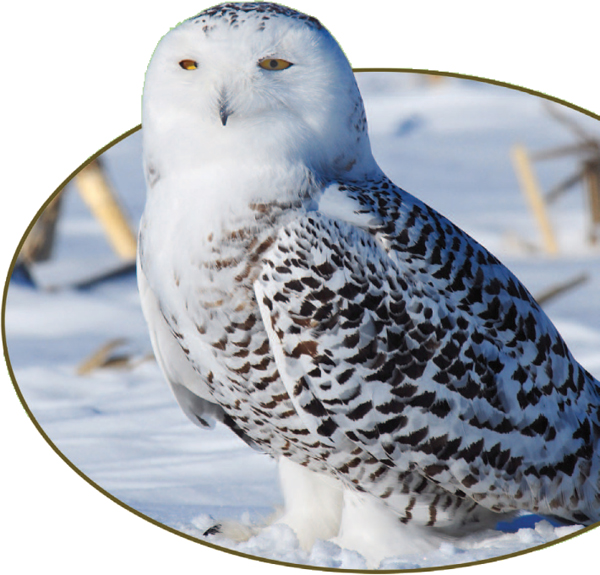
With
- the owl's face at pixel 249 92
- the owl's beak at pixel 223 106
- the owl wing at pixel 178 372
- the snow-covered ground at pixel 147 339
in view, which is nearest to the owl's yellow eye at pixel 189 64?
the owl's face at pixel 249 92

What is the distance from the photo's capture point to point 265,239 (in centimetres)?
213

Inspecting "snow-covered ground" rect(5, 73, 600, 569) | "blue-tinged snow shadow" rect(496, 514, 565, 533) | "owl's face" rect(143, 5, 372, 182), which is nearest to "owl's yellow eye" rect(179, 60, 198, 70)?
"owl's face" rect(143, 5, 372, 182)

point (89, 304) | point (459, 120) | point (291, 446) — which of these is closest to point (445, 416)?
point (291, 446)

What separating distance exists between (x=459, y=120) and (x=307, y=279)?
2.53 meters

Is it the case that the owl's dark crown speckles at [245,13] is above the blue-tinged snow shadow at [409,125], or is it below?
above

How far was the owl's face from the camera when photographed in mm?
2088

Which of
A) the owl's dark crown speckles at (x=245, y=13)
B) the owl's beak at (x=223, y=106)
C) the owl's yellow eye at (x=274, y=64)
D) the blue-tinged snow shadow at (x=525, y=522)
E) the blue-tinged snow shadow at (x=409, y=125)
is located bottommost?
the blue-tinged snow shadow at (x=525, y=522)

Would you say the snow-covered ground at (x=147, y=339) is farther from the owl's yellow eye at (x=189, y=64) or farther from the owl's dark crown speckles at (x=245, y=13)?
the owl's dark crown speckles at (x=245, y=13)

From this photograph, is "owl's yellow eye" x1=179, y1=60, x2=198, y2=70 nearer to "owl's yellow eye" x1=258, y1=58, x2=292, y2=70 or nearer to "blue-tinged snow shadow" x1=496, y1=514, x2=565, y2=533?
"owl's yellow eye" x1=258, y1=58, x2=292, y2=70

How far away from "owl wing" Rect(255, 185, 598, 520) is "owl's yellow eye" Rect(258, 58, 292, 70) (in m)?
0.30

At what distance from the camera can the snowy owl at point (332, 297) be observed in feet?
6.93

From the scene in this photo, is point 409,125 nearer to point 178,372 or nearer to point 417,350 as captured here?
point 178,372

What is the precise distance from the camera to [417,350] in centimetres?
217

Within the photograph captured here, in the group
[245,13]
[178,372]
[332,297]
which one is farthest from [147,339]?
[245,13]
